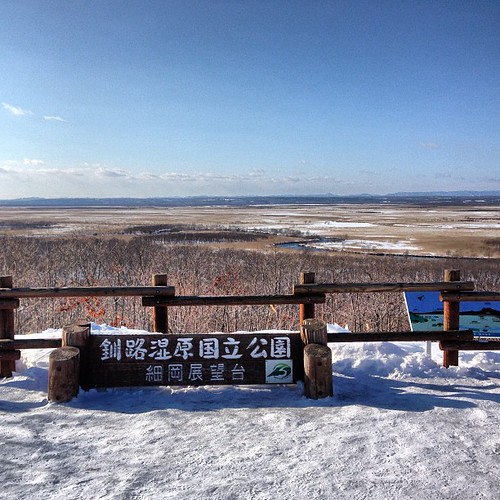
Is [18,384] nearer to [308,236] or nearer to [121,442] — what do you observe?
[121,442]

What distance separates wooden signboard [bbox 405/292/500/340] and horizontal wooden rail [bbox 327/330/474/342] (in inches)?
7.2

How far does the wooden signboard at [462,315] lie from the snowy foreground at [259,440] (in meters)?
0.59

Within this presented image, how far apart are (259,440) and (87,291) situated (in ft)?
9.96

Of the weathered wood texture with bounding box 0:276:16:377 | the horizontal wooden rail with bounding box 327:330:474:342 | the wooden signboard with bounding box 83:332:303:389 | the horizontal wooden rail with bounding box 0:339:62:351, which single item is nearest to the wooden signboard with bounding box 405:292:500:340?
the horizontal wooden rail with bounding box 327:330:474:342

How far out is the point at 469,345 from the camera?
614 cm

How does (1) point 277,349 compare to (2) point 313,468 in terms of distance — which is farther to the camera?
(1) point 277,349

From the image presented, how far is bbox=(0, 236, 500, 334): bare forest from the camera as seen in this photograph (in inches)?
433

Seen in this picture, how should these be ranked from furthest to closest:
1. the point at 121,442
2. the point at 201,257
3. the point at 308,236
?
1. the point at 308,236
2. the point at 201,257
3. the point at 121,442

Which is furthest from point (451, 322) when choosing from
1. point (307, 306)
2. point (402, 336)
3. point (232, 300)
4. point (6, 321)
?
point (6, 321)

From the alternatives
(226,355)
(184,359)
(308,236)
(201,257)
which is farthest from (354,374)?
(308,236)

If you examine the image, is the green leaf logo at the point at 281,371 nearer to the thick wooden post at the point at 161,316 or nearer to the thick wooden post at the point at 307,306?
the thick wooden post at the point at 307,306

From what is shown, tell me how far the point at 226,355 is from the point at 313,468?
194cm

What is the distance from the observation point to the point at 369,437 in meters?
4.20

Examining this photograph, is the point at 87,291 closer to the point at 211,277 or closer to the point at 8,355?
the point at 8,355
